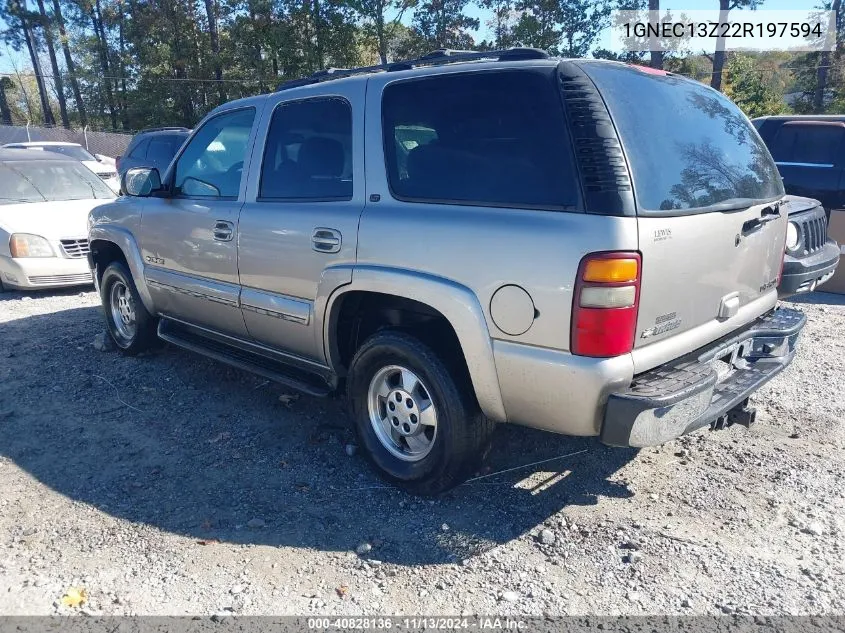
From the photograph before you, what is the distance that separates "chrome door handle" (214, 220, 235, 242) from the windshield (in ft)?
18.4

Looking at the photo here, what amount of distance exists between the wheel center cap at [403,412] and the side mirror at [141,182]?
2.56 m

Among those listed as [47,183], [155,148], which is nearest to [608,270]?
[47,183]

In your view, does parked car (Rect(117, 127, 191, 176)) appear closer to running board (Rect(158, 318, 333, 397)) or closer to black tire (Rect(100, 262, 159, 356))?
black tire (Rect(100, 262, 159, 356))

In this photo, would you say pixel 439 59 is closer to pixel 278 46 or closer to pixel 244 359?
pixel 244 359

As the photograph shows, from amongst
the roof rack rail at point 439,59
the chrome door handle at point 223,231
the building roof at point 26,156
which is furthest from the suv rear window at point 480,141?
the building roof at point 26,156

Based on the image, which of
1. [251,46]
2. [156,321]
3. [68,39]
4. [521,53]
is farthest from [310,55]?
[521,53]

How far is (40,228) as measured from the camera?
782 centimetres

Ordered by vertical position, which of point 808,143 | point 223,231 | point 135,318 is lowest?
point 135,318

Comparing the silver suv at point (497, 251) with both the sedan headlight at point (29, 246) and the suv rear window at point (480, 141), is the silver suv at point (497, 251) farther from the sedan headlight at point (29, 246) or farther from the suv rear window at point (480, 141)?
the sedan headlight at point (29, 246)

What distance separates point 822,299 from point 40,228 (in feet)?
30.2

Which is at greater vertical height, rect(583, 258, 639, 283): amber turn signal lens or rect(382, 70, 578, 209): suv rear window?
rect(382, 70, 578, 209): suv rear window

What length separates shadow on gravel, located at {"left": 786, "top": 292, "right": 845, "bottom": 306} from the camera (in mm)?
7234

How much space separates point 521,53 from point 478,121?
42 centimetres

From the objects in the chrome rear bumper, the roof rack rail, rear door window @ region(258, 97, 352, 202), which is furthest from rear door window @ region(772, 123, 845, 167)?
rear door window @ region(258, 97, 352, 202)
